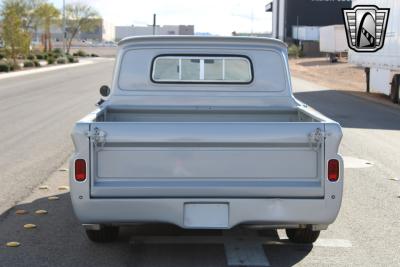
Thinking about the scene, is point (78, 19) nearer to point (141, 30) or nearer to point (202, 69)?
point (141, 30)

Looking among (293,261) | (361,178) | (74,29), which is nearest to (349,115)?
(361,178)

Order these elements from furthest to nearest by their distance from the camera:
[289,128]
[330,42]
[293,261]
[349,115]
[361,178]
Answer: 1. [330,42]
2. [349,115]
3. [361,178]
4. [293,261]
5. [289,128]

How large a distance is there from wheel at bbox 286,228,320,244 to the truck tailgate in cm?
84

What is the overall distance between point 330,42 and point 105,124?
57.6 m

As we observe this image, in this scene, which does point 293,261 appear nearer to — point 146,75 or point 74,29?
point 146,75

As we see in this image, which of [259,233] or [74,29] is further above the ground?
[74,29]

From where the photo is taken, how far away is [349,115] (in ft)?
58.4

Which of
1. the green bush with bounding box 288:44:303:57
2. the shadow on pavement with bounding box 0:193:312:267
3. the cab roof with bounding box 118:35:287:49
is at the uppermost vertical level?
the green bush with bounding box 288:44:303:57

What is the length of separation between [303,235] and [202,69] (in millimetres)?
1989

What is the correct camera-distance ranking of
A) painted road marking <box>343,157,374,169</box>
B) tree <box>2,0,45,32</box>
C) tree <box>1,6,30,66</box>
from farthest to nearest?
tree <box>2,0,45,32</box>
tree <box>1,6,30,66</box>
painted road marking <box>343,157,374,169</box>

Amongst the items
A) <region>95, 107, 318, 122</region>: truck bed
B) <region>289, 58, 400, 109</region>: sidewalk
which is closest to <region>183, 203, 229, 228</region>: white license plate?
<region>95, 107, 318, 122</region>: truck bed

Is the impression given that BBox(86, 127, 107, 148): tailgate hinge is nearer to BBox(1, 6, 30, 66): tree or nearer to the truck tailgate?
the truck tailgate

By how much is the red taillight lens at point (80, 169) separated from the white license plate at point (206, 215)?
79 cm

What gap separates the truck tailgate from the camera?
15.5 feet
